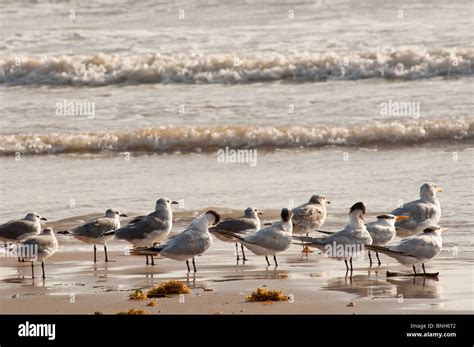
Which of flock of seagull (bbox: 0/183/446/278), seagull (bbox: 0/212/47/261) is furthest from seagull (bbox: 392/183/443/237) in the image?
seagull (bbox: 0/212/47/261)

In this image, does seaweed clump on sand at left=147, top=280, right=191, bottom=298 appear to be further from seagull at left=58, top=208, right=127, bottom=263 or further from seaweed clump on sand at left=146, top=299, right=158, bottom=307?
seagull at left=58, top=208, right=127, bottom=263

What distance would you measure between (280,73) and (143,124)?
512 cm

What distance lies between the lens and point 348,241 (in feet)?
37.3

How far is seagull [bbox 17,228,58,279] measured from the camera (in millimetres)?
11602

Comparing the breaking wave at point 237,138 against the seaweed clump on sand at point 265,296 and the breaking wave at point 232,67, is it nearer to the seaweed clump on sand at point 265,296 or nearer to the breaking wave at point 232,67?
the breaking wave at point 232,67

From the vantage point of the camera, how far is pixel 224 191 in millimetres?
15820

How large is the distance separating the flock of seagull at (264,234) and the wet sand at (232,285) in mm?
210

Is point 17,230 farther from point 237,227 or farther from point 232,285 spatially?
point 232,285

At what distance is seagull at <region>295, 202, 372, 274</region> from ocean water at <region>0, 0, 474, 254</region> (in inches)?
56.2

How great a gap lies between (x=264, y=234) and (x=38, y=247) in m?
Answer: 2.46

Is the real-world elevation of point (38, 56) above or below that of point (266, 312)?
above

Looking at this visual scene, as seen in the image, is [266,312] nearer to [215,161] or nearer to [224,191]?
[224,191]

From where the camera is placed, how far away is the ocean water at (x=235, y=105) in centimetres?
1591

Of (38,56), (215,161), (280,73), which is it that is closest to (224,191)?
(215,161)
